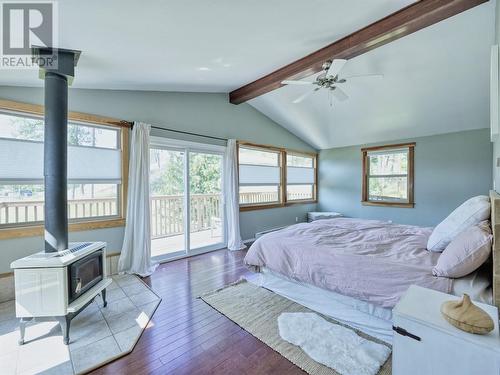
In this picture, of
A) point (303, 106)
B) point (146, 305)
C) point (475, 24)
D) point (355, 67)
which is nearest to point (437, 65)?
point (475, 24)

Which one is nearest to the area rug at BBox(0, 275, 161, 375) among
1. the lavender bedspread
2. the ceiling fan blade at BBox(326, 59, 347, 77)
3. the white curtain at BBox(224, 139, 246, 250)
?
the lavender bedspread

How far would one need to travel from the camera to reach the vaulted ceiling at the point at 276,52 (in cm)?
191

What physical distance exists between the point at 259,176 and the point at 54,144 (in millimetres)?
3884

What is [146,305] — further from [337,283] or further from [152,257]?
[337,283]

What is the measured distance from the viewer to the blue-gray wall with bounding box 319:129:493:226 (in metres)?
4.39

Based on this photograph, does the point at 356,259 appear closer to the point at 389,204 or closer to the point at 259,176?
the point at 259,176

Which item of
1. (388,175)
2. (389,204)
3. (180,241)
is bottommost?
(180,241)

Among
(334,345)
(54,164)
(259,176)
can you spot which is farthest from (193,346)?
(259,176)

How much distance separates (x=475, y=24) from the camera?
2.60 m

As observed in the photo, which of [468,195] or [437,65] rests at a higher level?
[437,65]

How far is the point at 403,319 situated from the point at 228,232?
12.5ft

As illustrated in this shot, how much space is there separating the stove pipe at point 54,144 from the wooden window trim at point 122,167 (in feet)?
2.83

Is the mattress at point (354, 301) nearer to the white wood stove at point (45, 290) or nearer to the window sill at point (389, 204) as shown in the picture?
the white wood stove at point (45, 290)

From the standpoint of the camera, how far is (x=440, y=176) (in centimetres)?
479
